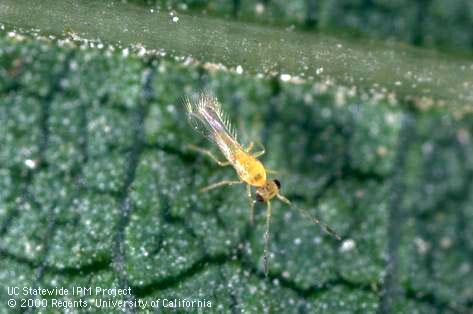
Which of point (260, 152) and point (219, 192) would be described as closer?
point (219, 192)

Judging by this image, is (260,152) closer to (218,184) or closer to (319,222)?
(218,184)

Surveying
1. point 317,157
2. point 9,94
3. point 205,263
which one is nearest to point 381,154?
point 317,157

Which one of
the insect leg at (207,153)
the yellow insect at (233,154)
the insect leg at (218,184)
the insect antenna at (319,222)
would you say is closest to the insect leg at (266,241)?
the yellow insect at (233,154)

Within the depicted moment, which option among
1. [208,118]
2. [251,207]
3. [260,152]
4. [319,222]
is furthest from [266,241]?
[208,118]

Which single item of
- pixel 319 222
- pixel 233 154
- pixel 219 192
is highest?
pixel 233 154

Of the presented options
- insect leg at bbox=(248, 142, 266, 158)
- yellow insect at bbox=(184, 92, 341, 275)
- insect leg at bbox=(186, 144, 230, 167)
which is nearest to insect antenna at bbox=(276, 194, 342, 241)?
yellow insect at bbox=(184, 92, 341, 275)

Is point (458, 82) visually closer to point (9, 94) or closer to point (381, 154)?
point (381, 154)
